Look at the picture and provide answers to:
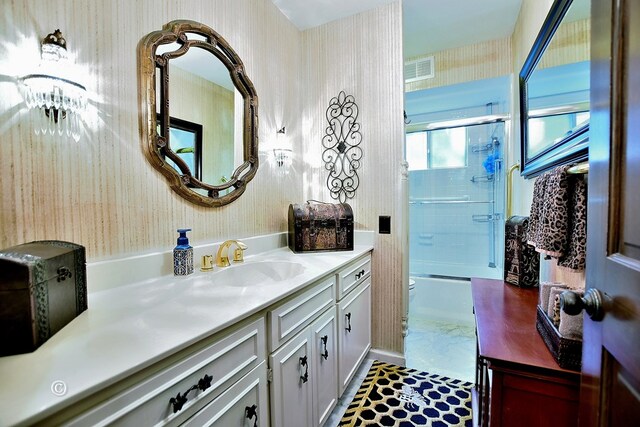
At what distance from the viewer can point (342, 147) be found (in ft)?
7.12

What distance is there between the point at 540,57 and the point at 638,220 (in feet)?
4.46

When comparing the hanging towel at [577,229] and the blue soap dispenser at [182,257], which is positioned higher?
the hanging towel at [577,229]

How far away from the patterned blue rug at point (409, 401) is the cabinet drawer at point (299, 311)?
641mm

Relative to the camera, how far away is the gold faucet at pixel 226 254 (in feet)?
4.63

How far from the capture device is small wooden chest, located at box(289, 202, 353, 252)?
1.85 meters

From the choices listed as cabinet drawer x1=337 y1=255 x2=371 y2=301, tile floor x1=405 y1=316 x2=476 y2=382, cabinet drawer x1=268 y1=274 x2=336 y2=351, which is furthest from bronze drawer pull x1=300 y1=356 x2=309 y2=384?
tile floor x1=405 y1=316 x2=476 y2=382

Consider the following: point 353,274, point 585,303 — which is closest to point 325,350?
point 353,274

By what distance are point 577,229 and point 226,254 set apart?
144cm

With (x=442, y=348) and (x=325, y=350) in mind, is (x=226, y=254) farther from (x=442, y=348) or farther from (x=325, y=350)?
(x=442, y=348)

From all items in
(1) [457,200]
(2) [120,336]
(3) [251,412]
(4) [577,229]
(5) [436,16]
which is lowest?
(3) [251,412]

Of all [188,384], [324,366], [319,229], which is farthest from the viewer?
[319,229]

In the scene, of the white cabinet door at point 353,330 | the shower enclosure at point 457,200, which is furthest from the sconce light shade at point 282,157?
→ the shower enclosure at point 457,200

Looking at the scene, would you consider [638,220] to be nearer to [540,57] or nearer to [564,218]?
[564,218]

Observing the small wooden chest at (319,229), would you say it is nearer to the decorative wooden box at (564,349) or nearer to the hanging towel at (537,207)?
the hanging towel at (537,207)
